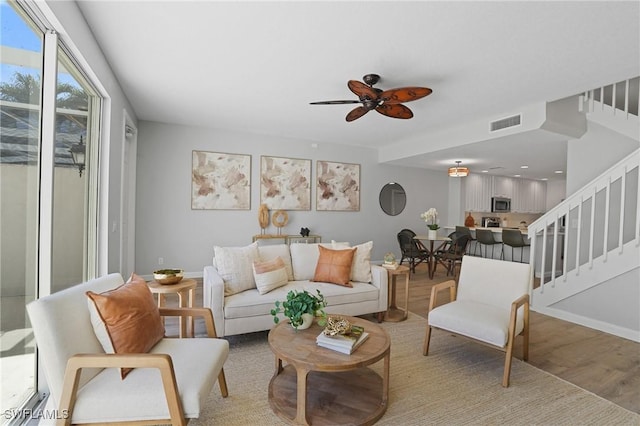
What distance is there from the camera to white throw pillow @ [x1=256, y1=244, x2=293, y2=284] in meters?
3.23

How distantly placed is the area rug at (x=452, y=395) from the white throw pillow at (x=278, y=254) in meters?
0.87

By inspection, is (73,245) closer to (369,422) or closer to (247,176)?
(369,422)

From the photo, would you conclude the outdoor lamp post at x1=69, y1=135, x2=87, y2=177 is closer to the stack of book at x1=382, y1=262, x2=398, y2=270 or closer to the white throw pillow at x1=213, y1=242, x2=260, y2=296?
the white throw pillow at x1=213, y1=242, x2=260, y2=296

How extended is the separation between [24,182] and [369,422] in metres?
2.36

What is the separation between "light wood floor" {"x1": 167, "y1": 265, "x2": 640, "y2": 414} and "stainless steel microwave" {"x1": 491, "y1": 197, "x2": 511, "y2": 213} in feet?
18.5

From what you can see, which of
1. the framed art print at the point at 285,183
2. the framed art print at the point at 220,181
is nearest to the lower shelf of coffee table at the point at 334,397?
the framed art print at the point at 220,181

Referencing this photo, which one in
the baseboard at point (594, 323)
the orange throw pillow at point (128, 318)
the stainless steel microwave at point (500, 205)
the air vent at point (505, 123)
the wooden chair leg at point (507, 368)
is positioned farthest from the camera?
the stainless steel microwave at point (500, 205)

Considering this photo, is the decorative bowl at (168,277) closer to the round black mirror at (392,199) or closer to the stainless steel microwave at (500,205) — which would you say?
the round black mirror at (392,199)

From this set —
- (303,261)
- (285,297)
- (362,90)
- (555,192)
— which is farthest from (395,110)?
(555,192)

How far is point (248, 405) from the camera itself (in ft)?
6.16

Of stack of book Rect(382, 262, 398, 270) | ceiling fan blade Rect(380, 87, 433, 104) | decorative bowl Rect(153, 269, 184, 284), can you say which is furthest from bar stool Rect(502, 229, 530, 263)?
decorative bowl Rect(153, 269, 184, 284)

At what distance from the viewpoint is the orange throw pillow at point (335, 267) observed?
3.21 meters

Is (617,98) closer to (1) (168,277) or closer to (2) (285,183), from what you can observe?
(2) (285,183)

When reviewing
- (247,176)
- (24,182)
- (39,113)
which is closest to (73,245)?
(24,182)
